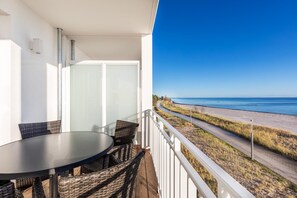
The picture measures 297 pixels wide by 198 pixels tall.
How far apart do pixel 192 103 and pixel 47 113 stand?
40.6 feet

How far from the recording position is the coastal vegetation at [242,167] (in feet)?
21.5

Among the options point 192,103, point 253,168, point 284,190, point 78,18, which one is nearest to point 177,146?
point 78,18

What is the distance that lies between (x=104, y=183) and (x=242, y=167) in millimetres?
9592

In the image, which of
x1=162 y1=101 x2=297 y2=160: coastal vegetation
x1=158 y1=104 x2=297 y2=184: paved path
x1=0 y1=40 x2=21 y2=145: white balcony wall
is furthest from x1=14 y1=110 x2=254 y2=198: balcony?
x1=162 y1=101 x2=297 y2=160: coastal vegetation

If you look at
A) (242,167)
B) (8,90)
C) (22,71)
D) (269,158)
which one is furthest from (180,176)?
(242,167)

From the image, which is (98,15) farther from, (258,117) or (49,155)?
(258,117)

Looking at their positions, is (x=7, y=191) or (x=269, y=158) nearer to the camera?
(x=7, y=191)

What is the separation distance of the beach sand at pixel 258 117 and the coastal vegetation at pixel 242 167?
5.74ft

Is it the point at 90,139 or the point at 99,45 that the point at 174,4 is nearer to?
the point at 99,45

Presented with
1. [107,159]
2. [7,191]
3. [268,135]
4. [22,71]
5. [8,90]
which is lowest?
[268,135]

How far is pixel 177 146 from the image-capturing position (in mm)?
1277

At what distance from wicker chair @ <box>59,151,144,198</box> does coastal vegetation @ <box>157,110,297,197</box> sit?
10.3ft

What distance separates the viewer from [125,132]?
93.0 inches

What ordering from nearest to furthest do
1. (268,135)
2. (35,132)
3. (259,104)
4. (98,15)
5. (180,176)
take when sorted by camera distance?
1. (180,176)
2. (35,132)
3. (98,15)
4. (268,135)
5. (259,104)
